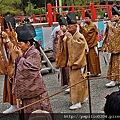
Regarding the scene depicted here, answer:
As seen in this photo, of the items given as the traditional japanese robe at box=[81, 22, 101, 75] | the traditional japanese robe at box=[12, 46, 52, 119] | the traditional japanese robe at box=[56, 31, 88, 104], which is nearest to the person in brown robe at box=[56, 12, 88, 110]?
the traditional japanese robe at box=[56, 31, 88, 104]

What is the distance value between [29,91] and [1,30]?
1.65 metres

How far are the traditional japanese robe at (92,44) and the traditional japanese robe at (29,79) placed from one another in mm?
3724

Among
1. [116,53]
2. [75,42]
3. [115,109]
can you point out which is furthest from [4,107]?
[115,109]

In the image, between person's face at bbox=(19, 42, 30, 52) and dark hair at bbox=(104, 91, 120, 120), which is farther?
person's face at bbox=(19, 42, 30, 52)

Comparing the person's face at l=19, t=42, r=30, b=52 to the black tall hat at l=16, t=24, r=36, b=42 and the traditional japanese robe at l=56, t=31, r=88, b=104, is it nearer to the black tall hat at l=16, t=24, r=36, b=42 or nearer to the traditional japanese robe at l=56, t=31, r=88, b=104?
the black tall hat at l=16, t=24, r=36, b=42

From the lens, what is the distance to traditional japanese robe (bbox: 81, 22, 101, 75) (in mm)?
6957

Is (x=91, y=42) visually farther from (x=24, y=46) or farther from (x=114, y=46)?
(x=24, y=46)

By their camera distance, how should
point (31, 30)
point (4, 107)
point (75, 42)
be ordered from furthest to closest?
1. point (4, 107)
2. point (75, 42)
3. point (31, 30)

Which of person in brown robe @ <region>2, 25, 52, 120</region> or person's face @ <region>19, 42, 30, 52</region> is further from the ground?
person's face @ <region>19, 42, 30, 52</region>

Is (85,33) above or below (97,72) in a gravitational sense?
above

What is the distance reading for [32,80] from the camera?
11.0 feet

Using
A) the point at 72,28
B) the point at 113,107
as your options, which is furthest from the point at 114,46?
the point at 113,107

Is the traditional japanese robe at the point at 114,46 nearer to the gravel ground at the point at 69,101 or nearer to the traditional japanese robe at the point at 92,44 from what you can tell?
the gravel ground at the point at 69,101

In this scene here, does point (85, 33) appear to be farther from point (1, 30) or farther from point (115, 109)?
point (115, 109)
